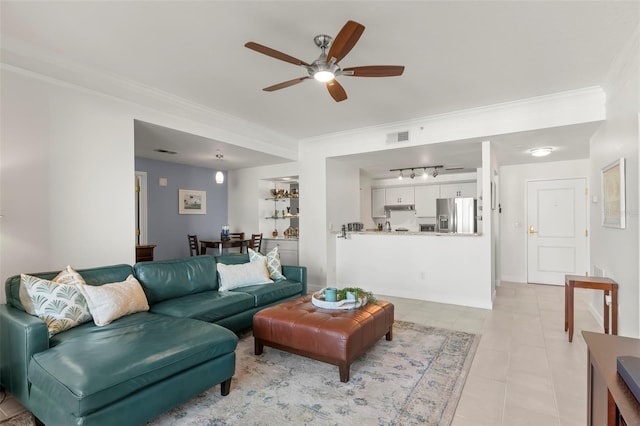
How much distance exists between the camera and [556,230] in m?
6.16

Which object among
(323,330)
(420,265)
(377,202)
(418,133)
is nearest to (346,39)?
(323,330)

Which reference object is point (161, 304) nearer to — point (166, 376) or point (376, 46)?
point (166, 376)

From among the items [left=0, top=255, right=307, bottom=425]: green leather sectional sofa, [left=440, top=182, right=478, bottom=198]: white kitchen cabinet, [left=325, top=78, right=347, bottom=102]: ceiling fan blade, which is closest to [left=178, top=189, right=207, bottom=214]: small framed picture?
[left=0, top=255, right=307, bottom=425]: green leather sectional sofa

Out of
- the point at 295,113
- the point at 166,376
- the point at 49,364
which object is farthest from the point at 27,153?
the point at 295,113

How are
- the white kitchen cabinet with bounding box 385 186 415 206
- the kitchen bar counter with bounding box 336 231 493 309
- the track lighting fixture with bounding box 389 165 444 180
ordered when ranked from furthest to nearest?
the white kitchen cabinet with bounding box 385 186 415 206, the track lighting fixture with bounding box 389 165 444 180, the kitchen bar counter with bounding box 336 231 493 309

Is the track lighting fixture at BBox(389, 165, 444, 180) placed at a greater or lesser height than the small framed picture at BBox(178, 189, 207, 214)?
greater

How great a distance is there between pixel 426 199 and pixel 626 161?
217 inches

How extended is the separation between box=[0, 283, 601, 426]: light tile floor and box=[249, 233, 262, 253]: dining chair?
2845 millimetres

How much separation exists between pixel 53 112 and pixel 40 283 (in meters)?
1.70

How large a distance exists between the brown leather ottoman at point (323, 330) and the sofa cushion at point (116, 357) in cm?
54

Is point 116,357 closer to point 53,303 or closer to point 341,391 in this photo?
point 53,303

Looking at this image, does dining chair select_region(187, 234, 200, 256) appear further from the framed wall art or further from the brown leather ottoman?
the framed wall art

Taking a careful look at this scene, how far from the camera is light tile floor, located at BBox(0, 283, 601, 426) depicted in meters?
2.16

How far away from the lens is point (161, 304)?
3.15 meters
